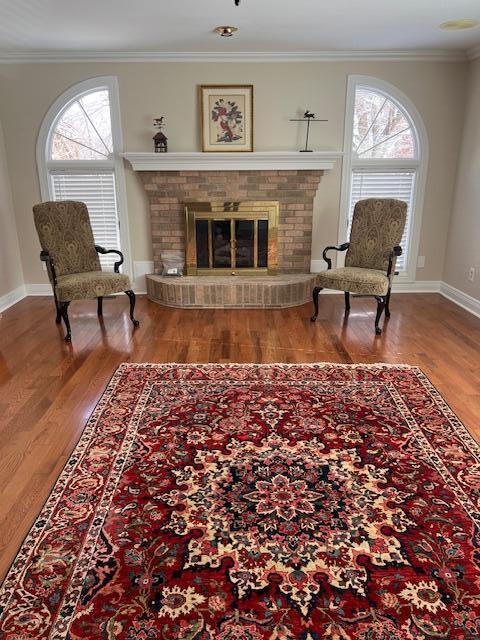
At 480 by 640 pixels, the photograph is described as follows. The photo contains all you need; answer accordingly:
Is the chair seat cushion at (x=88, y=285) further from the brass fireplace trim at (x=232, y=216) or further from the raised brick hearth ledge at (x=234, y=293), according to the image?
the brass fireplace trim at (x=232, y=216)

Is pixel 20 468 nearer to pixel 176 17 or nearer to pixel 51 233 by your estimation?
pixel 51 233

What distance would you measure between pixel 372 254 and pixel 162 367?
230cm

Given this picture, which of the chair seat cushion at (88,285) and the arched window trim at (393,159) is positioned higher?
the arched window trim at (393,159)

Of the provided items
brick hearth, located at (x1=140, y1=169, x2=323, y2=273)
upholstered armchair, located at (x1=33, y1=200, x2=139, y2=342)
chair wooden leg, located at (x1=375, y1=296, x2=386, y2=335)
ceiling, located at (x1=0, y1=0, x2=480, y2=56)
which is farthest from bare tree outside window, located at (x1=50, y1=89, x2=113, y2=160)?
chair wooden leg, located at (x1=375, y1=296, x2=386, y2=335)

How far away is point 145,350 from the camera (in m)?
3.56

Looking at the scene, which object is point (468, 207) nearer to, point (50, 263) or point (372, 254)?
point (372, 254)

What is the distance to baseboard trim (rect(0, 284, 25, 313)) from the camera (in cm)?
469

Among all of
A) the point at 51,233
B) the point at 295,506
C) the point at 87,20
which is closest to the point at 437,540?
the point at 295,506

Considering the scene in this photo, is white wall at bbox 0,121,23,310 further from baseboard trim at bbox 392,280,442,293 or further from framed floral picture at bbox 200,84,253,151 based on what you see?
baseboard trim at bbox 392,280,442,293

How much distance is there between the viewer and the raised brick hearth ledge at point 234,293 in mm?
4672

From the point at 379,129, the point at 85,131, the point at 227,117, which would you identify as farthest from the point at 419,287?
the point at 85,131

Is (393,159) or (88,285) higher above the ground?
(393,159)

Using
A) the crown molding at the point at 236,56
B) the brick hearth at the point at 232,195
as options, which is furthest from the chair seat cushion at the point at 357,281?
the crown molding at the point at 236,56

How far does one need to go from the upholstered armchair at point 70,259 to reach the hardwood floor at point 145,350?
31 centimetres
